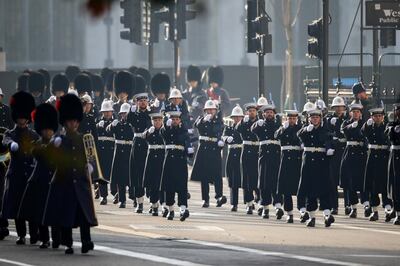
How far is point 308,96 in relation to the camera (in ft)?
124

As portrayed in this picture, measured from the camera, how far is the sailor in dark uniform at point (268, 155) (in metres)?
28.8

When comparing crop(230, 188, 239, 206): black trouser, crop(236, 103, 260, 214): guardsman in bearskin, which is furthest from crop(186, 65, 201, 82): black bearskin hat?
crop(236, 103, 260, 214): guardsman in bearskin

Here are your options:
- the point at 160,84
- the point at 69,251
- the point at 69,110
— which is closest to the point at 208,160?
the point at 160,84

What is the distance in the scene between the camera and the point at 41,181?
75.7 feet

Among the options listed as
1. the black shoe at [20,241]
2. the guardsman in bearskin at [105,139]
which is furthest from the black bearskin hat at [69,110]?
the guardsman in bearskin at [105,139]

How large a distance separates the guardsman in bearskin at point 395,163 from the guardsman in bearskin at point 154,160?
3.33 m

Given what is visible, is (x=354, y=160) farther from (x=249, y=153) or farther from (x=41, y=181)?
(x=41, y=181)

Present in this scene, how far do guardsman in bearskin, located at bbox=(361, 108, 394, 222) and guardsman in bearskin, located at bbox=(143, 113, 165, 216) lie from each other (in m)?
2.93

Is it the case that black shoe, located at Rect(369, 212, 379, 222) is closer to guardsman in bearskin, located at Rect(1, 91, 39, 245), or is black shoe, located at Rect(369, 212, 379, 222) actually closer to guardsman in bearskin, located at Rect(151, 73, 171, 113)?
guardsman in bearskin, located at Rect(1, 91, 39, 245)

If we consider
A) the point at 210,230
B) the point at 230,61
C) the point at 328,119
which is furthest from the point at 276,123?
the point at 230,61

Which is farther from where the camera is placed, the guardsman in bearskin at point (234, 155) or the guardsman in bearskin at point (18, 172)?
the guardsman in bearskin at point (234, 155)

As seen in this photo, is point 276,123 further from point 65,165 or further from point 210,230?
point 65,165

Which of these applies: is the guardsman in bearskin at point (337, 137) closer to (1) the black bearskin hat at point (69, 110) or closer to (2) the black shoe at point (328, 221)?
(2) the black shoe at point (328, 221)

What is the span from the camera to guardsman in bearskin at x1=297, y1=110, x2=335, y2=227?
26.9 meters
